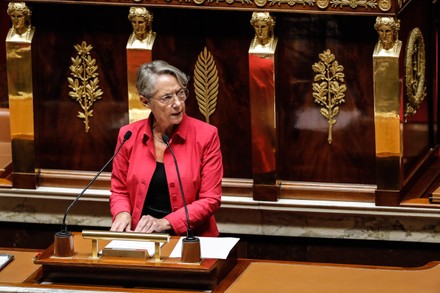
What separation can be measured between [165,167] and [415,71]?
1764 millimetres

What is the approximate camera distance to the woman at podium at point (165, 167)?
541cm

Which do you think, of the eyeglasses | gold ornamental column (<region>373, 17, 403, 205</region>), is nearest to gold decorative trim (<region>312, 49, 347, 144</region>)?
gold ornamental column (<region>373, 17, 403, 205</region>)

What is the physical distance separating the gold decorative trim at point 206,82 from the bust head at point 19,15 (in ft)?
2.83

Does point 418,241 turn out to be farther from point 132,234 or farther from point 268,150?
point 132,234

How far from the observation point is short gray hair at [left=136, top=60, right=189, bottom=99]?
541cm

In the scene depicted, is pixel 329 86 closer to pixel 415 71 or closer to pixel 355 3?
pixel 355 3

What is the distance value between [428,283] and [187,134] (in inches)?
50.2

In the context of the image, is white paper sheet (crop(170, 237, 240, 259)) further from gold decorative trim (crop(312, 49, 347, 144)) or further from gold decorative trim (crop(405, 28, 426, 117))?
gold decorative trim (crop(405, 28, 426, 117))

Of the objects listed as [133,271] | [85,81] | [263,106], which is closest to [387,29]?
[263,106]

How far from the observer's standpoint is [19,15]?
6.72 meters

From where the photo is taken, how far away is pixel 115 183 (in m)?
5.61

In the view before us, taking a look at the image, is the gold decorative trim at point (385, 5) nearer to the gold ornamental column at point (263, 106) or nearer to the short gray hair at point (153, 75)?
the gold ornamental column at point (263, 106)

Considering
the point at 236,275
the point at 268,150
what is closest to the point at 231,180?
the point at 268,150

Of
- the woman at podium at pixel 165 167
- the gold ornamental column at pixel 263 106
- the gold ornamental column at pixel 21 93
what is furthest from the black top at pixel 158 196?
the gold ornamental column at pixel 21 93
